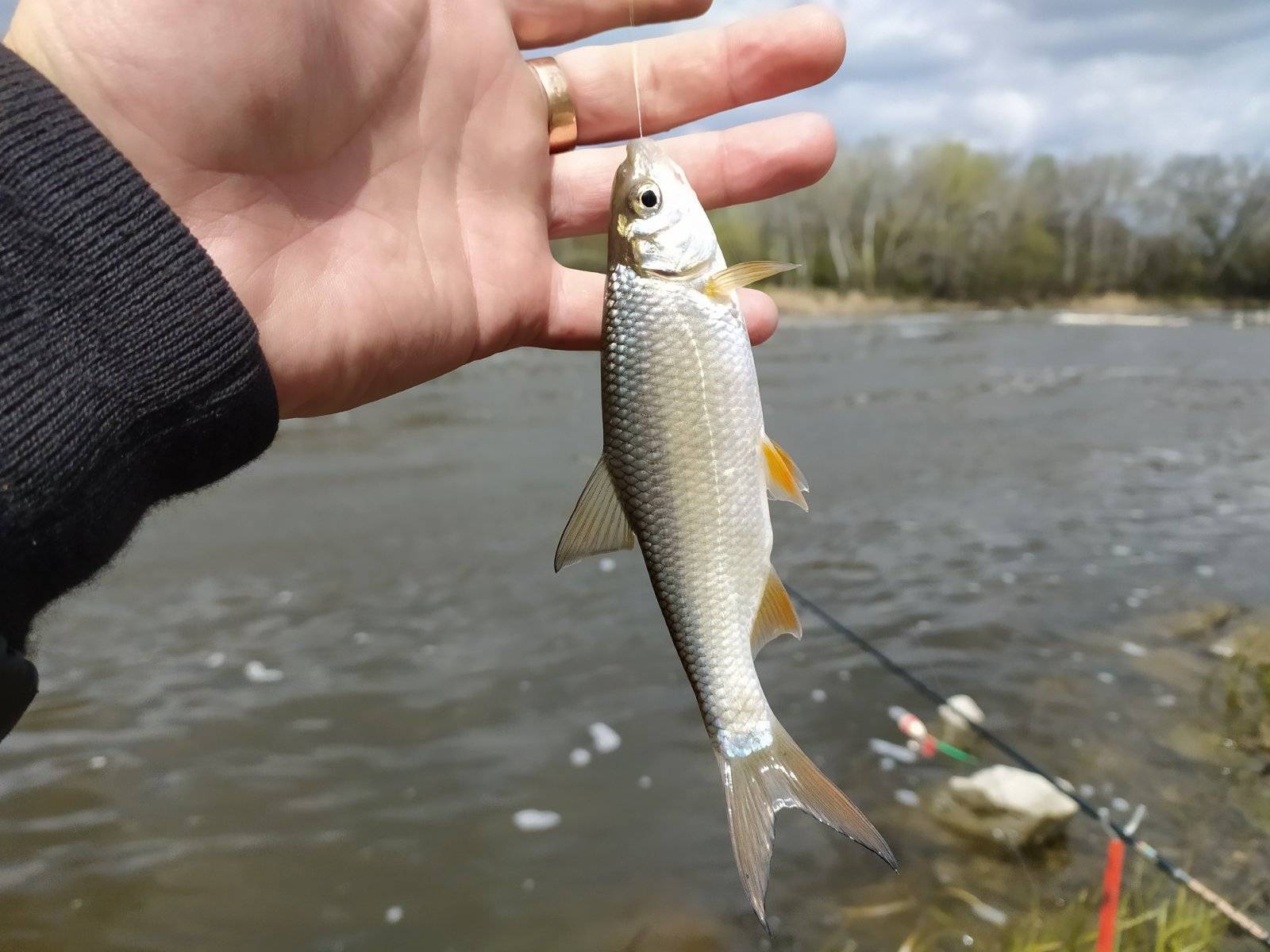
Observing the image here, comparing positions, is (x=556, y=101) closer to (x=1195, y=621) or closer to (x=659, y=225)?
(x=659, y=225)

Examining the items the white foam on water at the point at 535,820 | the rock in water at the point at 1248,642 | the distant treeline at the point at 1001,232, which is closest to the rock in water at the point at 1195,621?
the rock in water at the point at 1248,642

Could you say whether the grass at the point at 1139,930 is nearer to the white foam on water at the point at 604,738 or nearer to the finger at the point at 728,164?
the white foam on water at the point at 604,738

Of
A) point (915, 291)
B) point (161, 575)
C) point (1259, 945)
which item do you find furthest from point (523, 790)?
point (915, 291)

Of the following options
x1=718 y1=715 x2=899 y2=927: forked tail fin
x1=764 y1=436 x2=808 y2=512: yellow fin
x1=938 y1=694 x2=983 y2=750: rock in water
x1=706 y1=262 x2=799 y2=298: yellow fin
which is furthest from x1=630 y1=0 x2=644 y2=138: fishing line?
x1=938 y1=694 x2=983 y2=750: rock in water

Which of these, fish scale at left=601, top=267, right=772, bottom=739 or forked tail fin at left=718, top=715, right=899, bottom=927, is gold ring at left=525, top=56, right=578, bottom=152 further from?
forked tail fin at left=718, top=715, right=899, bottom=927

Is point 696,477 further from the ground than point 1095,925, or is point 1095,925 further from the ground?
point 696,477

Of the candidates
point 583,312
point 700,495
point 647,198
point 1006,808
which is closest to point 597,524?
point 700,495
